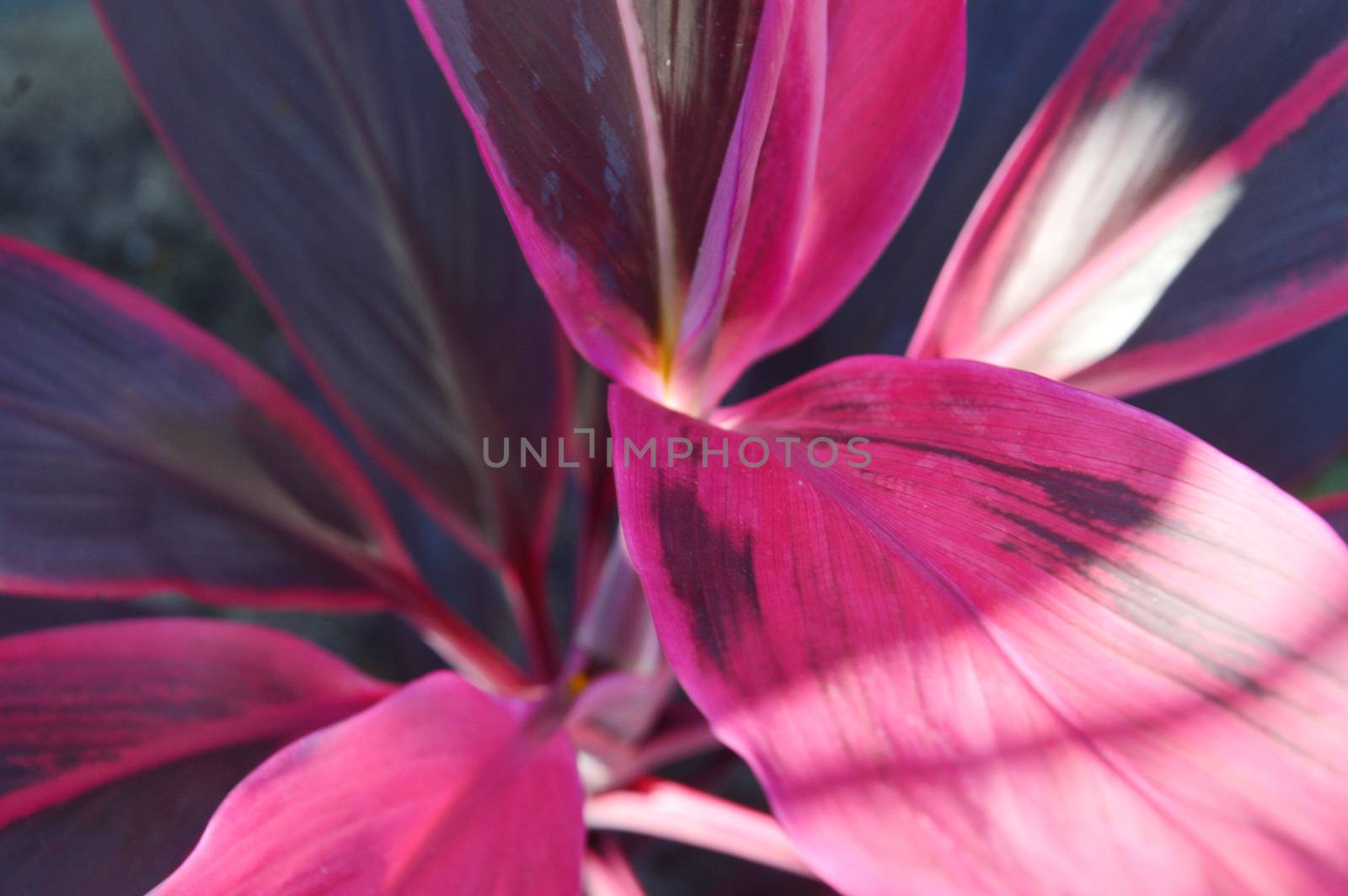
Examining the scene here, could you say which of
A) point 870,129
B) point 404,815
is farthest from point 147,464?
point 870,129

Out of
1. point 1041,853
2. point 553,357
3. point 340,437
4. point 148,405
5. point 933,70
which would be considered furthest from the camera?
point 340,437

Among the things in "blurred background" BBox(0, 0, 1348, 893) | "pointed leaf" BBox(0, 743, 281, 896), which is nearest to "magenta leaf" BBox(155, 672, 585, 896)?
"pointed leaf" BBox(0, 743, 281, 896)

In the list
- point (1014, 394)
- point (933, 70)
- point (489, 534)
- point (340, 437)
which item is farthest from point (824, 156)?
point (340, 437)

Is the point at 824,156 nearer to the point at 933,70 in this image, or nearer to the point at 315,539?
the point at 933,70

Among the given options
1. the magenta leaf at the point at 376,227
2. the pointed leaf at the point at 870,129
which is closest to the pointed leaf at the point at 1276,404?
the pointed leaf at the point at 870,129

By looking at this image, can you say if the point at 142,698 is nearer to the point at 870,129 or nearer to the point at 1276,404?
the point at 870,129

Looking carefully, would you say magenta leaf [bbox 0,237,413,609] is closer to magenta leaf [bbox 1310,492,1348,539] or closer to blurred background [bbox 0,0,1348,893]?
blurred background [bbox 0,0,1348,893]
